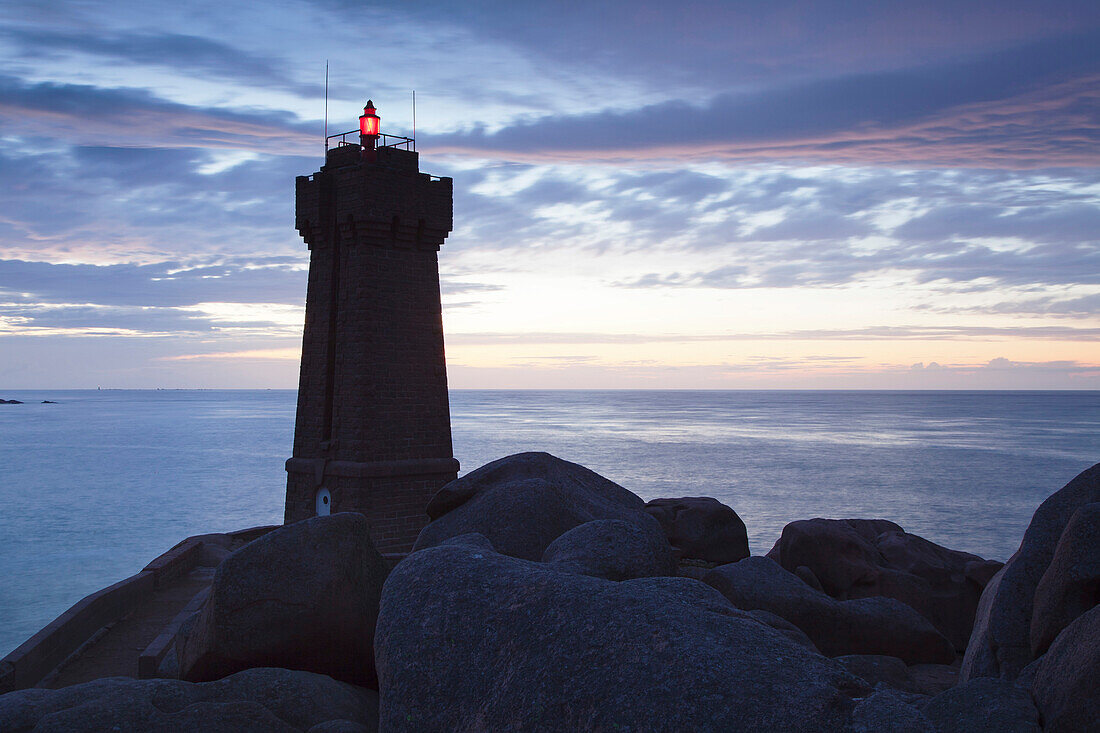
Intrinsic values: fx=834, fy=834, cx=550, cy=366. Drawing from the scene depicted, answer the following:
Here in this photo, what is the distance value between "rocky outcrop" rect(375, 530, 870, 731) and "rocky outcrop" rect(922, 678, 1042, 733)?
1782mm

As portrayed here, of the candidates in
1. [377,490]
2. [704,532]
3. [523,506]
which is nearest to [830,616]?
[523,506]

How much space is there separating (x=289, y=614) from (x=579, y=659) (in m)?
3.50

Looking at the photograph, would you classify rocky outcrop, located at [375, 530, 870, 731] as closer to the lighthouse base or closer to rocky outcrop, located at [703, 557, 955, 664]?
rocky outcrop, located at [703, 557, 955, 664]

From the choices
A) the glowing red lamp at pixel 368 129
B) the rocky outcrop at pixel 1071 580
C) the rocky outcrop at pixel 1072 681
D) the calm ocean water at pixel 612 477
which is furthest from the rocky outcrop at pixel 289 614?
the calm ocean water at pixel 612 477

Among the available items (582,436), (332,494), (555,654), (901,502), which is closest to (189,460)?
(582,436)

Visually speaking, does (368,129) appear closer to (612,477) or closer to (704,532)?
(704,532)

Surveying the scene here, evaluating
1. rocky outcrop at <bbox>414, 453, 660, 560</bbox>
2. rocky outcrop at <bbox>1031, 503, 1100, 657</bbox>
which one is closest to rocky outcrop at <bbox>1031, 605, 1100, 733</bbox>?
rocky outcrop at <bbox>1031, 503, 1100, 657</bbox>

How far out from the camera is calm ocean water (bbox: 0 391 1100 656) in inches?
1647

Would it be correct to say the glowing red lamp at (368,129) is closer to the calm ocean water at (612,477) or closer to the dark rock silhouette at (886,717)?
the dark rock silhouette at (886,717)

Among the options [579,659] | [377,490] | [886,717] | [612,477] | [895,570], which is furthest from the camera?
[612,477]

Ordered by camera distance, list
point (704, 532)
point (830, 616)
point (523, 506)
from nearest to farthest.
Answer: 1. point (523, 506)
2. point (830, 616)
3. point (704, 532)

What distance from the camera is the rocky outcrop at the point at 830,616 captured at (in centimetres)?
1070

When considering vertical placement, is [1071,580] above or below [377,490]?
above

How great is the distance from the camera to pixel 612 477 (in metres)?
61.9
